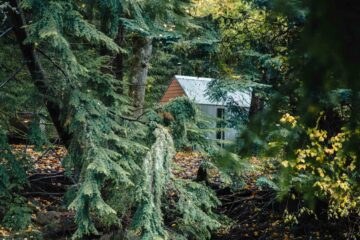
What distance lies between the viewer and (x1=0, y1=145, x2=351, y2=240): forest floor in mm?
8031

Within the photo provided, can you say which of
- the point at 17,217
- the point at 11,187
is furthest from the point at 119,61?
the point at 17,217

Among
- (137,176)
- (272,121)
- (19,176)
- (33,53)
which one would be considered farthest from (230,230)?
(272,121)

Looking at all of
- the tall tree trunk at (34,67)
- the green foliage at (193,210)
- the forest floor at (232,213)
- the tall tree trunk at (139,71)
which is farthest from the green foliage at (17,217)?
the tall tree trunk at (139,71)

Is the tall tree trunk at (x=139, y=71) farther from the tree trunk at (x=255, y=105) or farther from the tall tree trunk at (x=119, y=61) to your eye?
the tree trunk at (x=255, y=105)

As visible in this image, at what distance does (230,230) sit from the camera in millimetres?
9242

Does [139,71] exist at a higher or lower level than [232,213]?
higher

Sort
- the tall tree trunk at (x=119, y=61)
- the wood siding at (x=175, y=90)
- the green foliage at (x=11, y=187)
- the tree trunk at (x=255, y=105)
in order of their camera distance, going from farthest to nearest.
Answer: the wood siding at (x=175, y=90), the tree trunk at (x=255, y=105), the tall tree trunk at (x=119, y=61), the green foliage at (x=11, y=187)

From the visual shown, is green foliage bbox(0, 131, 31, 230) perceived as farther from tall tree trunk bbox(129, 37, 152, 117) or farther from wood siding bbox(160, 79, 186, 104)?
wood siding bbox(160, 79, 186, 104)

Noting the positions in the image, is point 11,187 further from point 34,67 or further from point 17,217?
point 34,67

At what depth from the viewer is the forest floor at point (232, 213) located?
8.03m

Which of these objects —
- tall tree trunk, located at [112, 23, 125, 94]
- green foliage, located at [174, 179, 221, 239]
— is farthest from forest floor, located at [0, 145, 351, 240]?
tall tree trunk, located at [112, 23, 125, 94]

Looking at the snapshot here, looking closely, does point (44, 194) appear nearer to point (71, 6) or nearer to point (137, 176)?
point (137, 176)

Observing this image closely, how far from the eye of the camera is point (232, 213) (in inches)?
389

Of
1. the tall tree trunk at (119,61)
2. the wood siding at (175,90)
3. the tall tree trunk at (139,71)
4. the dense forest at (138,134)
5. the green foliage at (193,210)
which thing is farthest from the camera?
the wood siding at (175,90)
